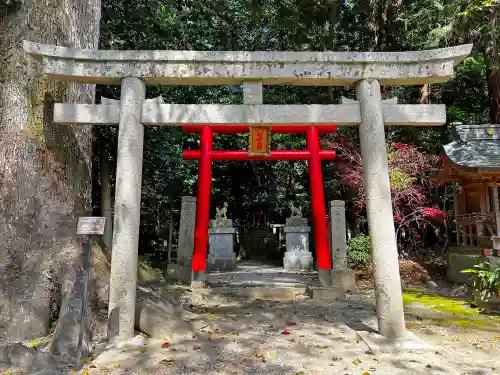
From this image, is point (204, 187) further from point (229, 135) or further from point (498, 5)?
point (498, 5)

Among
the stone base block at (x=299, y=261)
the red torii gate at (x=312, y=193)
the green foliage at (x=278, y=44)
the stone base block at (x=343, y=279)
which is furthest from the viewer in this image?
the stone base block at (x=299, y=261)

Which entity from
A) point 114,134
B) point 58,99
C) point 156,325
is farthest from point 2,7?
point 114,134

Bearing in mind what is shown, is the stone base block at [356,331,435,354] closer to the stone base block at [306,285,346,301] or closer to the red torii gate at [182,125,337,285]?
the stone base block at [306,285,346,301]

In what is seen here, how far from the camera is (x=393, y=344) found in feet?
14.2

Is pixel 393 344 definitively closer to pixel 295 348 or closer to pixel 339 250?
pixel 295 348

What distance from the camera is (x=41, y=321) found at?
414 cm

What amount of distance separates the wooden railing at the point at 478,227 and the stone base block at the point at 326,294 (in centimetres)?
463

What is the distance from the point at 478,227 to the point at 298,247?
18.9ft

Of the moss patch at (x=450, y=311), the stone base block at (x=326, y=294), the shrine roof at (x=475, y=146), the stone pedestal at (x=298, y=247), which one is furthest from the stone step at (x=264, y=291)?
the shrine roof at (x=475, y=146)

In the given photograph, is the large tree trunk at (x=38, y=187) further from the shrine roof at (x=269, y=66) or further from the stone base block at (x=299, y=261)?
the stone base block at (x=299, y=261)

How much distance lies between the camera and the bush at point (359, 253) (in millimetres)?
11742

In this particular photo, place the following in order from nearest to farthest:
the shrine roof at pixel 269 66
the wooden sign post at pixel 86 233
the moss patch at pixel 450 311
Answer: the wooden sign post at pixel 86 233 < the shrine roof at pixel 269 66 < the moss patch at pixel 450 311

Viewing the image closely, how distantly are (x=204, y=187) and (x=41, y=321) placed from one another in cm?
638

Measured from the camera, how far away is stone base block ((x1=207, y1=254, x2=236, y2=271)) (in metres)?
13.3
